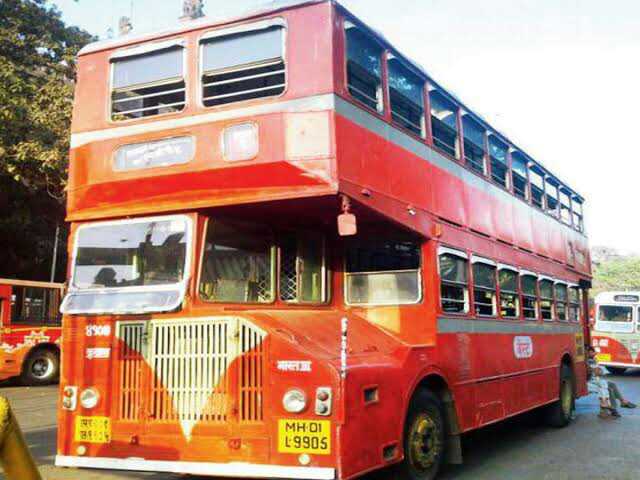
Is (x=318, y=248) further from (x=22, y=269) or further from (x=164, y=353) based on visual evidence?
(x=22, y=269)

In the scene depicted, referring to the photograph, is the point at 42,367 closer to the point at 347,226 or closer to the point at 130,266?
the point at 130,266

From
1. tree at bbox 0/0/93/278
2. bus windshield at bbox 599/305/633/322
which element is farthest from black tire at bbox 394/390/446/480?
bus windshield at bbox 599/305/633/322

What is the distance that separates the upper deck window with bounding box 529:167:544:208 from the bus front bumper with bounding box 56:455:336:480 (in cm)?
770

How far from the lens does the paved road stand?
724 cm

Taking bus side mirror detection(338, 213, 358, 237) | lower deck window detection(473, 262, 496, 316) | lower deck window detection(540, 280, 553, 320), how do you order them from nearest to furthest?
bus side mirror detection(338, 213, 358, 237)
lower deck window detection(473, 262, 496, 316)
lower deck window detection(540, 280, 553, 320)

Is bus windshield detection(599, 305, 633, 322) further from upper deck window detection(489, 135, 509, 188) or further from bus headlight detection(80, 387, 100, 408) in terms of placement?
bus headlight detection(80, 387, 100, 408)

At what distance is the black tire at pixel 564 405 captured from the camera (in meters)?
11.1

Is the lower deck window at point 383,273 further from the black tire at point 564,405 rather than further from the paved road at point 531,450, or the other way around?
the black tire at point 564,405

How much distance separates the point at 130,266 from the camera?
5.99 meters

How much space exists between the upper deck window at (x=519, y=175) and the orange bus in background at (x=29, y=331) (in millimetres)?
11010

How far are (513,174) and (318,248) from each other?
4.72 metres

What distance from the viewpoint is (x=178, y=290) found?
568 cm

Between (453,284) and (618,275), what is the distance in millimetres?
61033

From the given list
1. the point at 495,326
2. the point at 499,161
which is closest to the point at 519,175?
the point at 499,161
